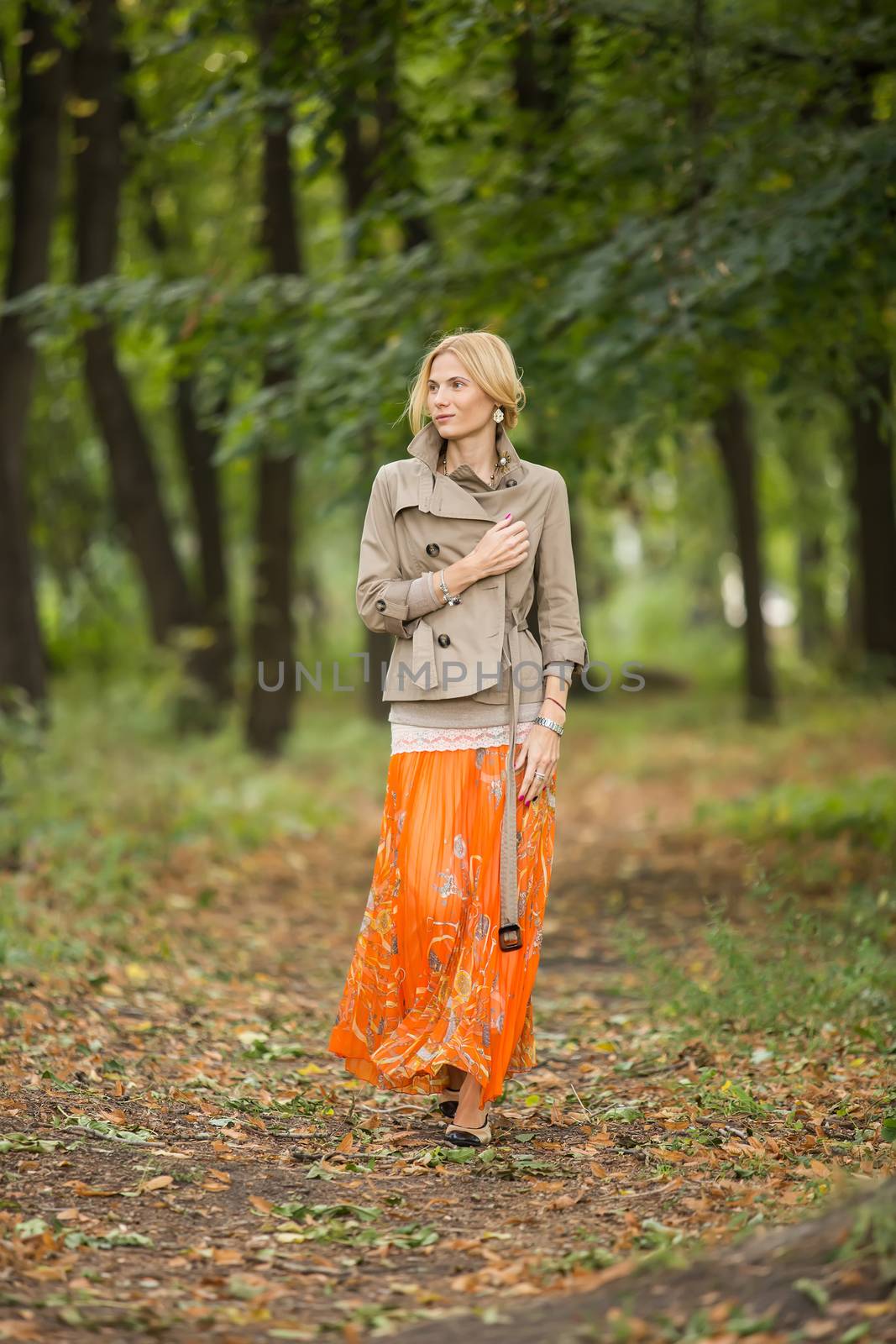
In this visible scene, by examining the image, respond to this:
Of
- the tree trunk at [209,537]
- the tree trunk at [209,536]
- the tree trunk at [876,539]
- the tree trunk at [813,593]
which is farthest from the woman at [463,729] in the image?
the tree trunk at [813,593]

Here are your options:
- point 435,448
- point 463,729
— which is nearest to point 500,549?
point 435,448

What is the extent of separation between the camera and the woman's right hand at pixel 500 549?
4.34 meters

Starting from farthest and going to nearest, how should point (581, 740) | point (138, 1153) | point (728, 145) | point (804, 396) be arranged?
point (581, 740) < point (804, 396) < point (728, 145) < point (138, 1153)

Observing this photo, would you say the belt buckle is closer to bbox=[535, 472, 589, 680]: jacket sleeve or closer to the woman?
the woman

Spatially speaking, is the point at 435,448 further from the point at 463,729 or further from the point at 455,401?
the point at 463,729

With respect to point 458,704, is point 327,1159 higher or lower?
lower

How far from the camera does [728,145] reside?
25.8 feet

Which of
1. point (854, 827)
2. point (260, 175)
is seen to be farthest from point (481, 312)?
point (260, 175)

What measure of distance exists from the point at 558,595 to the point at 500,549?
288mm

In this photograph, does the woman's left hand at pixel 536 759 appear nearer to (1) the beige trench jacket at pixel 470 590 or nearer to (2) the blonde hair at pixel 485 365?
(1) the beige trench jacket at pixel 470 590

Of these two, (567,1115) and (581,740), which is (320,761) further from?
(567,1115)

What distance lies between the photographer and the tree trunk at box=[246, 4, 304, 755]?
13562mm

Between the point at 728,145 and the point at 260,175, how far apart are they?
7.25m

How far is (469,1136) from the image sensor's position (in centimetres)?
448
